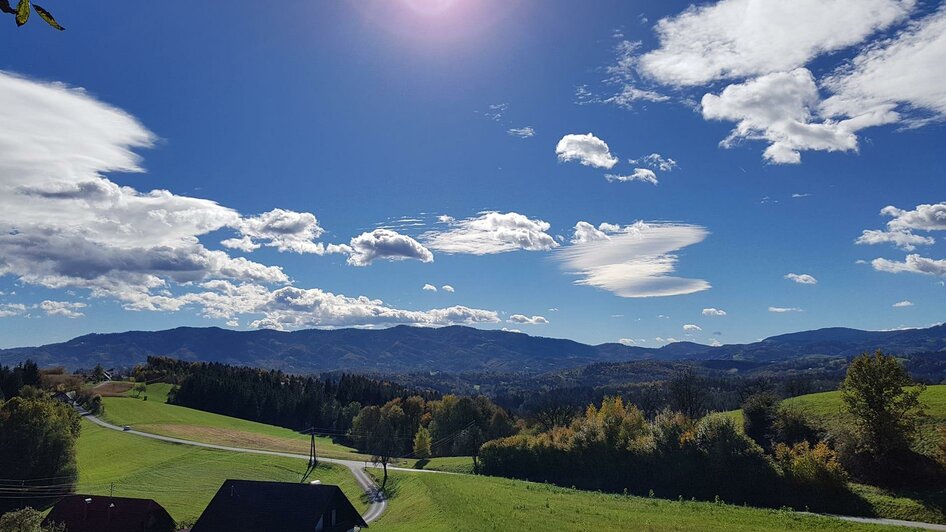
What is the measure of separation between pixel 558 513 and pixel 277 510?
26.7 m

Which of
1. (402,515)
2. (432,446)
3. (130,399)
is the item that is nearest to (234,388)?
(130,399)

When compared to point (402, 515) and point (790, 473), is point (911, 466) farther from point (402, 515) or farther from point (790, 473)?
point (402, 515)

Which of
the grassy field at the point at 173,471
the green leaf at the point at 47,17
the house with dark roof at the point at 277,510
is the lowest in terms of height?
the grassy field at the point at 173,471

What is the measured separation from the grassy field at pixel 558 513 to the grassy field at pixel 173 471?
64.4 feet

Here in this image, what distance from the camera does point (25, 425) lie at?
3393 inches

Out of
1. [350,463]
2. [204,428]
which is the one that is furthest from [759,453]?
[204,428]

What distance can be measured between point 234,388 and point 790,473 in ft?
590

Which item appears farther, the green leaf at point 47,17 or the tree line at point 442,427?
the tree line at point 442,427

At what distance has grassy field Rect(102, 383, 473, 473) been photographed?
408 ft

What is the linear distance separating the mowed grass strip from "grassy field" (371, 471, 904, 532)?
212ft

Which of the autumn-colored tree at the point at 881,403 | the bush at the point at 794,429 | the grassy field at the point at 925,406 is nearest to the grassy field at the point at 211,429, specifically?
the bush at the point at 794,429

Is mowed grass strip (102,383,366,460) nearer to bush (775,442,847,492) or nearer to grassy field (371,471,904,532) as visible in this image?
grassy field (371,471,904,532)

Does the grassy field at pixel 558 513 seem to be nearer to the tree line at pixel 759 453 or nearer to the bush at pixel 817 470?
the bush at pixel 817 470

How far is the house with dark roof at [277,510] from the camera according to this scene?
5216 cm
